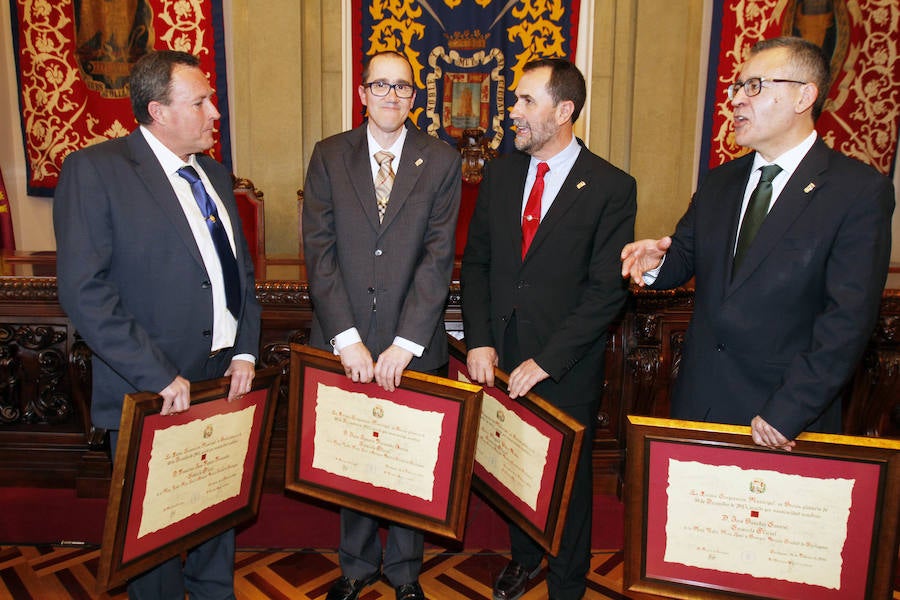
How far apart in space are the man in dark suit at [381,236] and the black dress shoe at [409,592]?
0.71 metres

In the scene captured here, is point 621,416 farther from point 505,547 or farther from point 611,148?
point 611,148

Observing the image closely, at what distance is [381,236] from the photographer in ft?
6.26

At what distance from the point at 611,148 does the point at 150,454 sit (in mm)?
3833

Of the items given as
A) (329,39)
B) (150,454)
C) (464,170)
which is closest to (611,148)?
(464,170)

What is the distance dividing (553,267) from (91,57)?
399 centimetres

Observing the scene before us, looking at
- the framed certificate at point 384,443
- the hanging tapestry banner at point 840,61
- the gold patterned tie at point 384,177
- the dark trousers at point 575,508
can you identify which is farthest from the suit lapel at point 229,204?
the hanging tapestry banner at point 840,61

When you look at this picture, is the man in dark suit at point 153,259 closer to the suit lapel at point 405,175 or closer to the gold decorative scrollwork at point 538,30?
the suit lapel at point 405,175

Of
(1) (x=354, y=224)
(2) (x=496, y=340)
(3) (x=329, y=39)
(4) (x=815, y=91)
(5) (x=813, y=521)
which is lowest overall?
(5) (x=813, y=521)

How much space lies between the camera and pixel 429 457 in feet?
6.20

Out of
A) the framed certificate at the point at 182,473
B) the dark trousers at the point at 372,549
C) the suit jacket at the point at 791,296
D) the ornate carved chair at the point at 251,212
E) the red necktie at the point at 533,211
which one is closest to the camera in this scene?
the suit jacket at the point at 791,296

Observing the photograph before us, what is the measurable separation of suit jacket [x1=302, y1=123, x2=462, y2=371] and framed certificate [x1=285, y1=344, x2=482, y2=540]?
129mm

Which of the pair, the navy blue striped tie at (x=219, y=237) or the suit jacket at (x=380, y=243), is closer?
the navy blue striped tie at (x=219, y=237)

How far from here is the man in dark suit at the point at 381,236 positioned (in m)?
1.87

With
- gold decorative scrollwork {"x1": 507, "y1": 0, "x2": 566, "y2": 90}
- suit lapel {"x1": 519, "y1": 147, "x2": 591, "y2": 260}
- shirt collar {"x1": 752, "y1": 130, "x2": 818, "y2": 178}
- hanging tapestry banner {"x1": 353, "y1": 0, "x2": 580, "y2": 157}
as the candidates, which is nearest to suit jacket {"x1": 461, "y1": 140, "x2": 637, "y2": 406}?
suit lapel {"x1": 519, "y1": 147, "x2": 591, "y2": 260}
